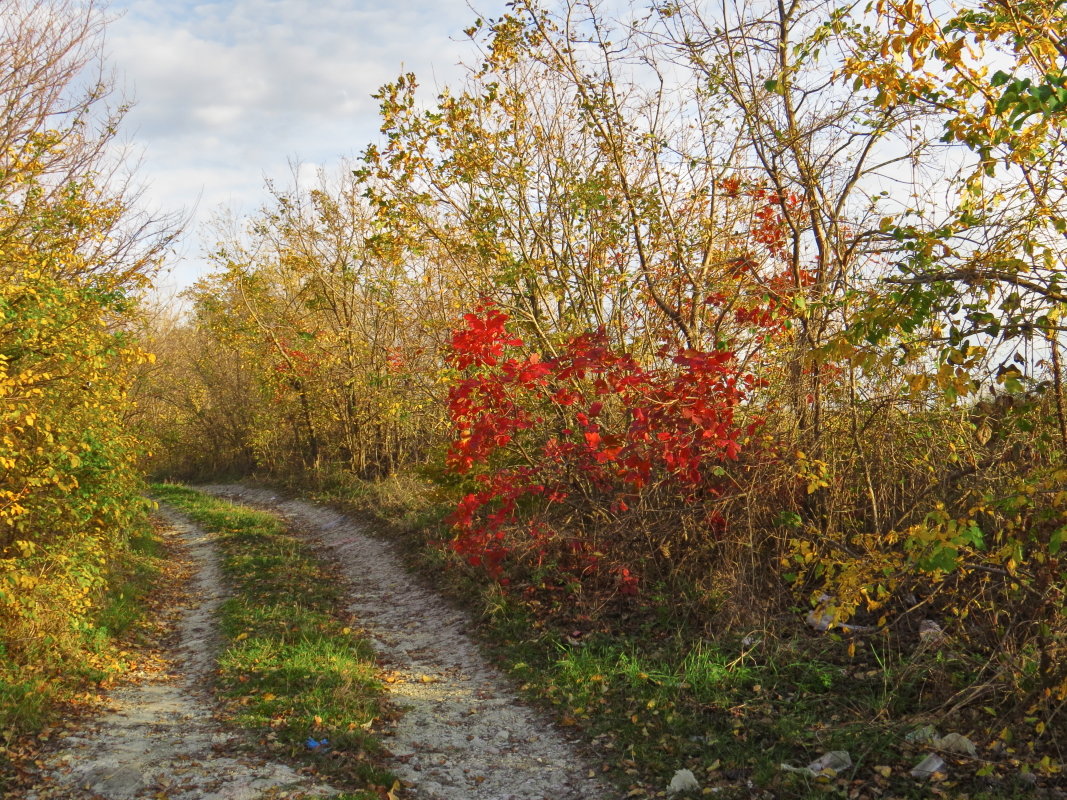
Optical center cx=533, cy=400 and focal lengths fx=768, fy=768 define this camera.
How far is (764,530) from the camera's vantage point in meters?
7.02

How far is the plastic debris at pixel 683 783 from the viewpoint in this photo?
4688 millimetres

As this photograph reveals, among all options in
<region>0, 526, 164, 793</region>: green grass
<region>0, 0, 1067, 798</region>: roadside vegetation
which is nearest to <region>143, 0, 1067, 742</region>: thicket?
<region>0, 0, 1067, 798</region>: roadside vegetation

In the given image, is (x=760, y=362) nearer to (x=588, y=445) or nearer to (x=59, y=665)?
(x=588, y=445)

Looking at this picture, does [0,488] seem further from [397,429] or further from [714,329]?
[397,429]

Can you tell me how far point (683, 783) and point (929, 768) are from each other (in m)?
1.40

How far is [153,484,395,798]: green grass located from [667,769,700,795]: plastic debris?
71.0 inches

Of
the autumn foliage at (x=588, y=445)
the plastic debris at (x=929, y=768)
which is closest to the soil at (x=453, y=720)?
the autumn foliage at (x=588, y=445)

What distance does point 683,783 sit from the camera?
186 inches

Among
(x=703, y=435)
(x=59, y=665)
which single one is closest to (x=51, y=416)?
(x=59, y=665)

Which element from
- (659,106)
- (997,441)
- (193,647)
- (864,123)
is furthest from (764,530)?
(193,647)

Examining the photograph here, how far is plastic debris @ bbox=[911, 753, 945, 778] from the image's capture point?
14.3 feet

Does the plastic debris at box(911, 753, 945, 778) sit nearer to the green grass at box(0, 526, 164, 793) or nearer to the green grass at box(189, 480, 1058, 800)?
the green grass at box(189, 480, 1058, 800)

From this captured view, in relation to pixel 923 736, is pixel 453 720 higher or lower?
lower

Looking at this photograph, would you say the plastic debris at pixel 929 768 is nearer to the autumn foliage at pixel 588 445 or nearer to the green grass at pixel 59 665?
the autumn foliage at pixel 588 445
